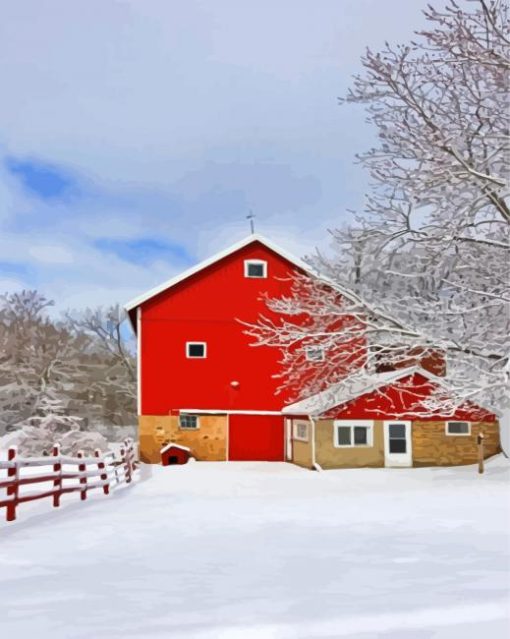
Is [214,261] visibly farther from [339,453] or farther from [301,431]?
[339,453]

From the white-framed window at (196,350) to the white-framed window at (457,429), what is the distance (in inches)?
375

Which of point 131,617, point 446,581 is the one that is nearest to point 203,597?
point 131,617

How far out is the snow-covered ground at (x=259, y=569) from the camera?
5586mm

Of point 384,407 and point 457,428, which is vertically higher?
point 384,407

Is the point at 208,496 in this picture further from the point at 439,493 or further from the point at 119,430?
the point at 119,430

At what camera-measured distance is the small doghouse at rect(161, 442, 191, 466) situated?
2836 centimetres

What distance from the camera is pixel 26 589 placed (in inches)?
271

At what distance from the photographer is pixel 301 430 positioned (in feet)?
89.3

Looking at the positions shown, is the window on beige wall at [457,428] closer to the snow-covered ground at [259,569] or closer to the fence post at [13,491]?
the snow-covered ground at [259,569]

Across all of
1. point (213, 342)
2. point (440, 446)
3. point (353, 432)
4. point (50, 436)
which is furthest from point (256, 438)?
point (50, 436)

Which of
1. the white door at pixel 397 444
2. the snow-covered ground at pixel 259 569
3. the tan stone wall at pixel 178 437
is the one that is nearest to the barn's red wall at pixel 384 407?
the white door at pixel 397 444

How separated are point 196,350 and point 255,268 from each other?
3978mm

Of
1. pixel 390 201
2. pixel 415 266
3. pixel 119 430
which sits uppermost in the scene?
pixel 390 201

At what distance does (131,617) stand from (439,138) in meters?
12.0
